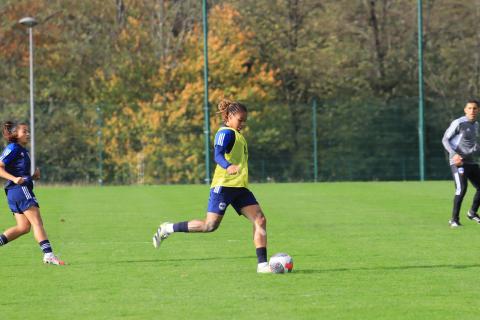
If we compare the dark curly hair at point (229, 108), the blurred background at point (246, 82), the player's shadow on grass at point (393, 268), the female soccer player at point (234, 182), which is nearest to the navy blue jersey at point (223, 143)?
the female soccer player at point (234, 182)

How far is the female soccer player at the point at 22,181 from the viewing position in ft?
40.5

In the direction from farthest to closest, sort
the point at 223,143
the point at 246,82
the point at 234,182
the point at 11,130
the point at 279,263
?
1. the point at 246,82
2. the point at 11,130
3. the point at 234,182
4. the point at 223,143
5. the point at 279,263

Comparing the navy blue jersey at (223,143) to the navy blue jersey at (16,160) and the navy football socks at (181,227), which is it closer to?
the navy football socks at (181,227)

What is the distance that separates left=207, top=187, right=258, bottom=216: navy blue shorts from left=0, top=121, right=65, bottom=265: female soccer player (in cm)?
197

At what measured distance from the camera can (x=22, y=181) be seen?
1222cm

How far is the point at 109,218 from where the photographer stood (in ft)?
67.4

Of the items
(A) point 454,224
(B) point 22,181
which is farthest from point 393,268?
(A) point 454,224

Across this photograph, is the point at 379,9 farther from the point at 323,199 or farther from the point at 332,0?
the point at 323,199

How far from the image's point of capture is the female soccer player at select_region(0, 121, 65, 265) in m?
12.4

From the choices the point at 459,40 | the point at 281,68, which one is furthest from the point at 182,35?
the point at 459,40

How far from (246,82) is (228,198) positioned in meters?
33.5

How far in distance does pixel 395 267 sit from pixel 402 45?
128 feet

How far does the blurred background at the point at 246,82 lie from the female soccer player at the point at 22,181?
89.6 feet

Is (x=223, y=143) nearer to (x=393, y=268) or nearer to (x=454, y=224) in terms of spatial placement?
(x=393, y=268)
